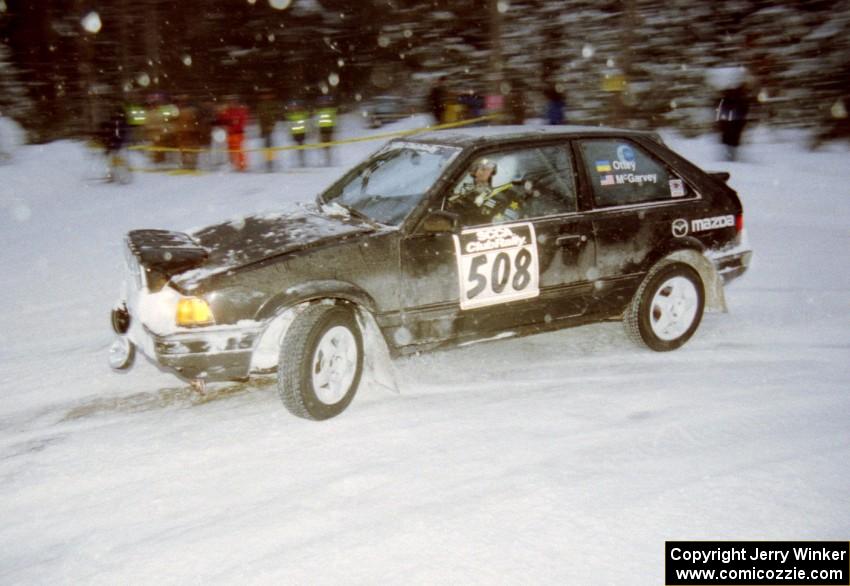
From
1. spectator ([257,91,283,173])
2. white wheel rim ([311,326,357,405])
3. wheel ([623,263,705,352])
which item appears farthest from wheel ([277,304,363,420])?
spectator ([257,91,283,173])

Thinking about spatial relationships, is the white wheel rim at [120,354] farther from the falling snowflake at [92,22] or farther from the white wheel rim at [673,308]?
the falling snowflake at [92,22]

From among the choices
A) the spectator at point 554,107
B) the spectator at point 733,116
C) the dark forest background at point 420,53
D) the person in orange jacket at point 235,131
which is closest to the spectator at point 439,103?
the dark forest background at point 420,53

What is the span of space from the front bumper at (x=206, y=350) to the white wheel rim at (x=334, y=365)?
1.24 ft

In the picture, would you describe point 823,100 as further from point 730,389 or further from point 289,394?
point 289,394

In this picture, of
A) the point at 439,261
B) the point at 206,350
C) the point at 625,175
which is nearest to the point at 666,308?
the point at 625,175

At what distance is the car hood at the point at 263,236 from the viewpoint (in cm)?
422

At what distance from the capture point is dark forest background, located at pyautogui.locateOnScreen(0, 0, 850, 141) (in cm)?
1611

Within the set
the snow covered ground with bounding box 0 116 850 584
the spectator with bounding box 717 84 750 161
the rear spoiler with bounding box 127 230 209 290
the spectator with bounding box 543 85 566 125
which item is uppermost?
the spectator with bounding box 543 85 566 125

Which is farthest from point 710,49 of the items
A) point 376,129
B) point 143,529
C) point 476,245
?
point 143,529

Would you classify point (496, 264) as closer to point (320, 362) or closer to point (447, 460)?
point (320, 362)

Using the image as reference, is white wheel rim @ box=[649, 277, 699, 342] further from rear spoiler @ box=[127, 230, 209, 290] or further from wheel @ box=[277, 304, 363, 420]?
rear spoiler @ box=[127, 230, 209, 290]

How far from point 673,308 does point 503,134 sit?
182 centimetres

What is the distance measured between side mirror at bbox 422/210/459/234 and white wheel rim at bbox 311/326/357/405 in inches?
29.9

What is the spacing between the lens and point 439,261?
4.65 metres
